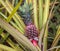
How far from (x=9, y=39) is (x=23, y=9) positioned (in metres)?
0.17

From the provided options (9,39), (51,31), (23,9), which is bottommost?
(51,31)

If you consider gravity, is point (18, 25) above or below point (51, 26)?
above

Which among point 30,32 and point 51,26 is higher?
point 30,32

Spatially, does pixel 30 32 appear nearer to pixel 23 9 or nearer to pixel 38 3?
pixel 23 9

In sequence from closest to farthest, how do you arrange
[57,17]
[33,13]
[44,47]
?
[44,47] < [33,13] < [57,17]

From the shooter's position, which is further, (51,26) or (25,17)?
(51,26)

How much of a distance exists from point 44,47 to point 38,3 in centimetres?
32

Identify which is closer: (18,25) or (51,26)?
(18,25)

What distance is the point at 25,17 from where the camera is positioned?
95 cm

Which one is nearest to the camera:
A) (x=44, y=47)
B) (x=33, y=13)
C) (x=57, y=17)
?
(x=44, y=47)

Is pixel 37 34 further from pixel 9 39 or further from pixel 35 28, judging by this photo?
pixel 9 39

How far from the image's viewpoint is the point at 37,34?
2.89 feet

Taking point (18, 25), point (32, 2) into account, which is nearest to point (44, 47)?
Result: point (18, 25)

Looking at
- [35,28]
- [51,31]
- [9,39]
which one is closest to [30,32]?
[35,28]
